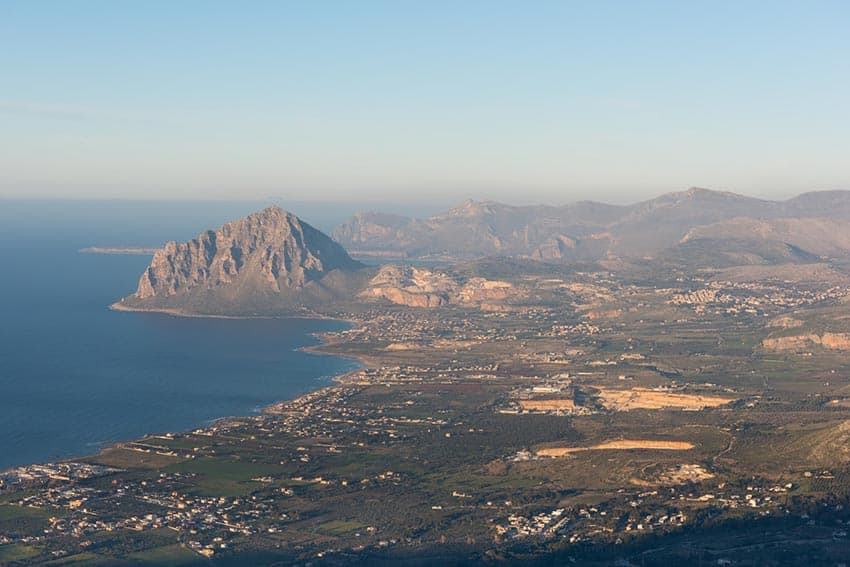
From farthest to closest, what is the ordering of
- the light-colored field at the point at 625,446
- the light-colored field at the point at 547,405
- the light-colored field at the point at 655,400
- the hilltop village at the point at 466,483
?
the light-colored field at the point at 547,405, the light-colored field at the point at 655,400, the light-colored field at the point at 625,446, the hilltop village at the point at 466,483

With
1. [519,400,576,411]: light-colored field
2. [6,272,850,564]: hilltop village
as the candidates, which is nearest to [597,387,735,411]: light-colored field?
[6,272,850,564]: hilltop village

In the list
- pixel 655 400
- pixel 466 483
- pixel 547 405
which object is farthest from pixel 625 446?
pixel 655 400

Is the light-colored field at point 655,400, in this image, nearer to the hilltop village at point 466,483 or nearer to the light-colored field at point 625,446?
the hilltop village at point 466,483

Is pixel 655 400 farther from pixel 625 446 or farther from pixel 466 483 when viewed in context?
pixel 466 483

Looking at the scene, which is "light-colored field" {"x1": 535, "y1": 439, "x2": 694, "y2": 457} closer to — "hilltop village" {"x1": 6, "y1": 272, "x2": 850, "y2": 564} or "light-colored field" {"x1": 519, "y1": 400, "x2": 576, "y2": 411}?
"hilltop village" {"x1": 6, "y1": 272, "x2": 850, "y2": 564}

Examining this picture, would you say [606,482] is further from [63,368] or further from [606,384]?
[63,368]

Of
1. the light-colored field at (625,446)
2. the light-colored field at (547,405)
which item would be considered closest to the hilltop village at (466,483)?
the light-colored field at (625,446)
